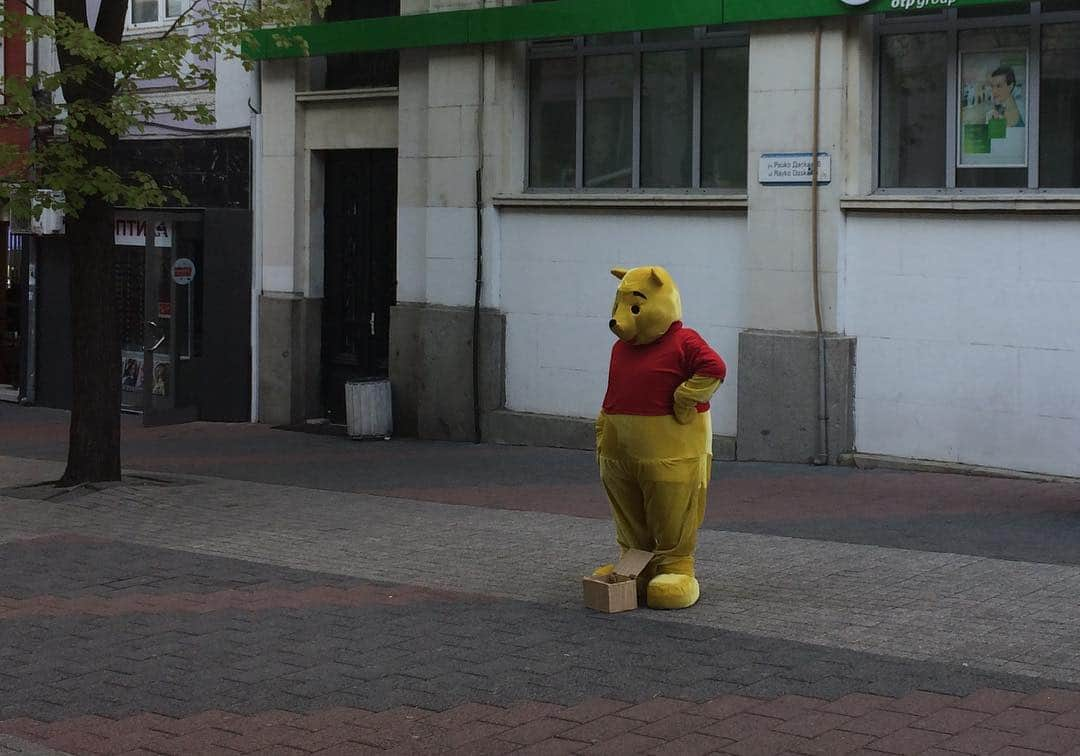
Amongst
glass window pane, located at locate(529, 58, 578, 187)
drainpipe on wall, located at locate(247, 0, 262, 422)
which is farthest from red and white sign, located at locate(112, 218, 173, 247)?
glass window pane, located at locate(529, 58, 578, 187)

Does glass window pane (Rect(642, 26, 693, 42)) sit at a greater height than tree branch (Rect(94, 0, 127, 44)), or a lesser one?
greater

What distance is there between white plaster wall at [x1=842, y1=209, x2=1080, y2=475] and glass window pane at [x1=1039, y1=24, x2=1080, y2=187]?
0.47m

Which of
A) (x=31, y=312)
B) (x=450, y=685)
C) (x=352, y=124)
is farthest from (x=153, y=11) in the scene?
(x=450, y=685)

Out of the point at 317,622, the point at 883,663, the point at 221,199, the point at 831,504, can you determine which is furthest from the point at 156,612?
the point at 221,199

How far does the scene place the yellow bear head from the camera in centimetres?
803

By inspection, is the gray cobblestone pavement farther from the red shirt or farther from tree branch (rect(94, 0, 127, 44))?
tree branch (rect(94, 0, 127, 44))

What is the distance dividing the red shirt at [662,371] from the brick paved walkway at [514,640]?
1042mm

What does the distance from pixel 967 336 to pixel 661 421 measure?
18.6ft

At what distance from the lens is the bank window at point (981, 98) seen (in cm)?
1259

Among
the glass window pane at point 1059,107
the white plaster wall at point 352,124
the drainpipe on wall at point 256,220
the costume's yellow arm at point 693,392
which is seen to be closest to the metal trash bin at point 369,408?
the drainpipe on wall at point 256,220

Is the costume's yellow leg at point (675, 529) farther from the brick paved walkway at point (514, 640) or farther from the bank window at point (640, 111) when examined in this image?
the bank window at point (640, 111)

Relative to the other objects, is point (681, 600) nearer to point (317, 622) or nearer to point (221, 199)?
point (317, 622)

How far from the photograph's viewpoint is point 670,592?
8102 mm

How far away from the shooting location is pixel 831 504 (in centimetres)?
1162
